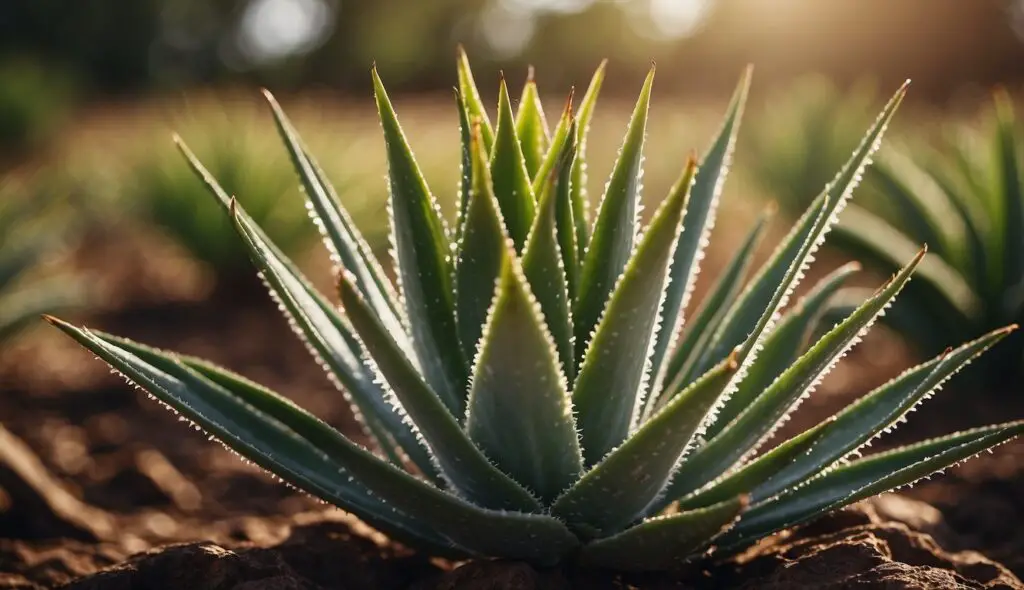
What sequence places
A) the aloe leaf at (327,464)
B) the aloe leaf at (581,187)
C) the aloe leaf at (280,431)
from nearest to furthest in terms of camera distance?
the aloe leaf at (327,464) → the aloe leaf at (280,431) → the aloe leaf at (581,187)

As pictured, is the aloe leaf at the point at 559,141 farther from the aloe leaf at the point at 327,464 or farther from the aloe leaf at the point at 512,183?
the aloe leaf at the point at 327,464

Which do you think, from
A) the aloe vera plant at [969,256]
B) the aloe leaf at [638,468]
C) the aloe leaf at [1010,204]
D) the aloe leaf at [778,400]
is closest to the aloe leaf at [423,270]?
the aloe leaf at [638,468]

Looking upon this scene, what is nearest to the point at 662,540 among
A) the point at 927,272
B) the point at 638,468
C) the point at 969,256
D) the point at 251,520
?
the point at 638,468

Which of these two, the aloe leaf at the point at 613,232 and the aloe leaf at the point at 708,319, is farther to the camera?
the aloe leaf at the point at 708,319

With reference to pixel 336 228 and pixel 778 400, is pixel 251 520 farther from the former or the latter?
pixel 778 400

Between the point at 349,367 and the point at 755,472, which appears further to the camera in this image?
the point at 349,367

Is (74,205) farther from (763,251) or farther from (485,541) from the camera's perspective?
(485,541)

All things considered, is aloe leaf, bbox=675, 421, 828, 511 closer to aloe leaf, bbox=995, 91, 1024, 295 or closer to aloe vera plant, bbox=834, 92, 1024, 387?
aloe vera plant, bbox=834, 92, 1024, 387

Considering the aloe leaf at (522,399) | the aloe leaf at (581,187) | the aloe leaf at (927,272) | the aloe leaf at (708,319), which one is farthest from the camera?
the aloe leaf at (927,272)
